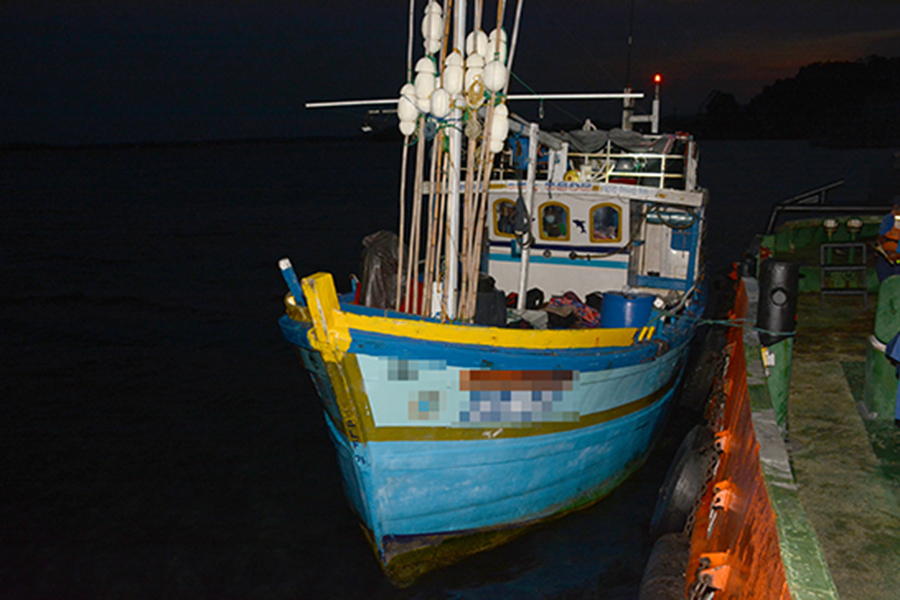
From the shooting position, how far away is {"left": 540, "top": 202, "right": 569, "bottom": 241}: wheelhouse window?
1049 cm

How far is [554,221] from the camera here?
1062cm

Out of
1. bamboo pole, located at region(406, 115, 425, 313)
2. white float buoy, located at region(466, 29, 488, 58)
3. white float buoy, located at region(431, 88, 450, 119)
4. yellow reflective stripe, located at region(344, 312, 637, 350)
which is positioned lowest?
yellow reflective stripe, located at region(344, 312, 637, 350)

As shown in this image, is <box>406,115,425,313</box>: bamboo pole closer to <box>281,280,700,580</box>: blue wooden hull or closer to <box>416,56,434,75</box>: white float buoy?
<box>416,56,434,75</box>: white float buoy

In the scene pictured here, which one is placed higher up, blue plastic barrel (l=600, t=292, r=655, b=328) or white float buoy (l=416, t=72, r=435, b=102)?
white float buoy (l=416, t=72, r=435, b=102)

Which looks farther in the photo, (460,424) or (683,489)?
(683,489)

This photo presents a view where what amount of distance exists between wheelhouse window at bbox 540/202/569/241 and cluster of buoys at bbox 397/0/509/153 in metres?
4.03

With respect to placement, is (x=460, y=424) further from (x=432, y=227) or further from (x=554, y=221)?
(x=554, y=221)

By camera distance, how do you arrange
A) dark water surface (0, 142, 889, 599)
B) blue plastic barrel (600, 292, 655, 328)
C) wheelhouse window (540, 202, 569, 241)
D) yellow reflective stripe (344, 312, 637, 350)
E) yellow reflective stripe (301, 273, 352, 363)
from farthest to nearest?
wheelhouse window (540, 202, 569, 241), blue plastic barrel (600, 292, 655, 328), dark water surface (0, 142, 889, 599), yellow reflective stripe (344, 312, 637, 350), yellow reflective stripe (301, 273, 352, 363)

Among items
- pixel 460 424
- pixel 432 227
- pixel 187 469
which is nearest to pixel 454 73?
pixel 432 227

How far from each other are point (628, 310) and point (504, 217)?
3.30 meters

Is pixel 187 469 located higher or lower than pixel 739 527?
lower

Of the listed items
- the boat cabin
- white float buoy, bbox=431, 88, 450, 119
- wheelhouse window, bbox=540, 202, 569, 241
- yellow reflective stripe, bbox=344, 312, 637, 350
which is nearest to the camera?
yellow reflective stripe, bbox=344, 312, 637, 350

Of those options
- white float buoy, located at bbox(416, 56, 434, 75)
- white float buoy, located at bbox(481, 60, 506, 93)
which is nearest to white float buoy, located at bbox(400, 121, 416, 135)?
white float buoy, located at bbox(416, 56, 434, 75)

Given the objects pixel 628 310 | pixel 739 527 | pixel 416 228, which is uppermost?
pixel 416 228
